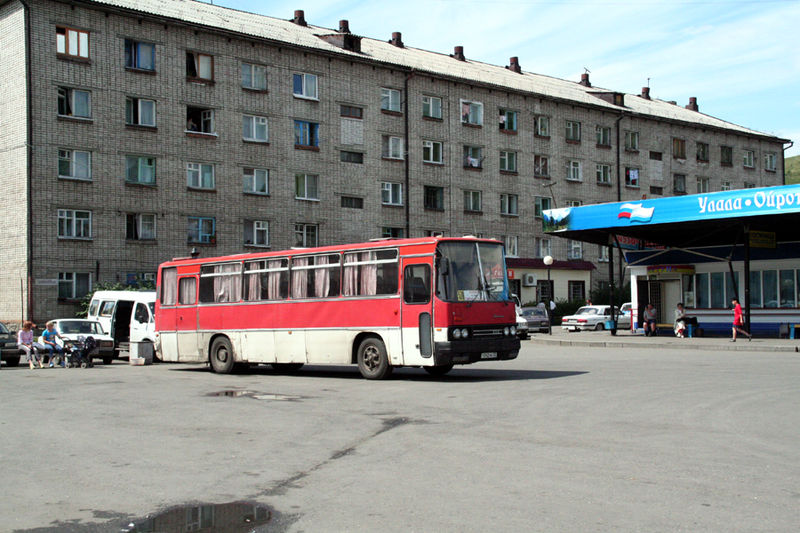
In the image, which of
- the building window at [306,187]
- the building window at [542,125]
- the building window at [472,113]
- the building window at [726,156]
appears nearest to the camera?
the building window at [306,187]

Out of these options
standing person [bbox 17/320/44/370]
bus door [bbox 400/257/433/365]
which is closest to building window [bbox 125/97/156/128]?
standing person [bbox 17/320/44/370]

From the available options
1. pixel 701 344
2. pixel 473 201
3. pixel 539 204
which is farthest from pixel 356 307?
pixel 539 204

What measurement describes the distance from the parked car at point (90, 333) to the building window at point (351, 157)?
2195 centimetres

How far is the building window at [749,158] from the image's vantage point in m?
73.1

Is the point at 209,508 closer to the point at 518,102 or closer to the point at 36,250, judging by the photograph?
the point at 36,250

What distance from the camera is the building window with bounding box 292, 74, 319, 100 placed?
47.5 m

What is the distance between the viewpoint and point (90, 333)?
29578 mm

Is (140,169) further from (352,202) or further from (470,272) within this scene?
(470,272)

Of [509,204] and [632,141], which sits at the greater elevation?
[632,141]

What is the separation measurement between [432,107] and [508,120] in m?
6.62

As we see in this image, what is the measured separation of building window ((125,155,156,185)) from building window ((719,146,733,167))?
48.7 m

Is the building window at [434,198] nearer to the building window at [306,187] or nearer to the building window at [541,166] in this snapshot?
the building window at [306,187]

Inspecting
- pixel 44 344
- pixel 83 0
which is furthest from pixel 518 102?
pixel 44 344

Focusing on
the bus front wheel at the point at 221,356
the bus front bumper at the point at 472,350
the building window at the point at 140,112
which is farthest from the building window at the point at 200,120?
the bus front bumper at the point at 472,350
